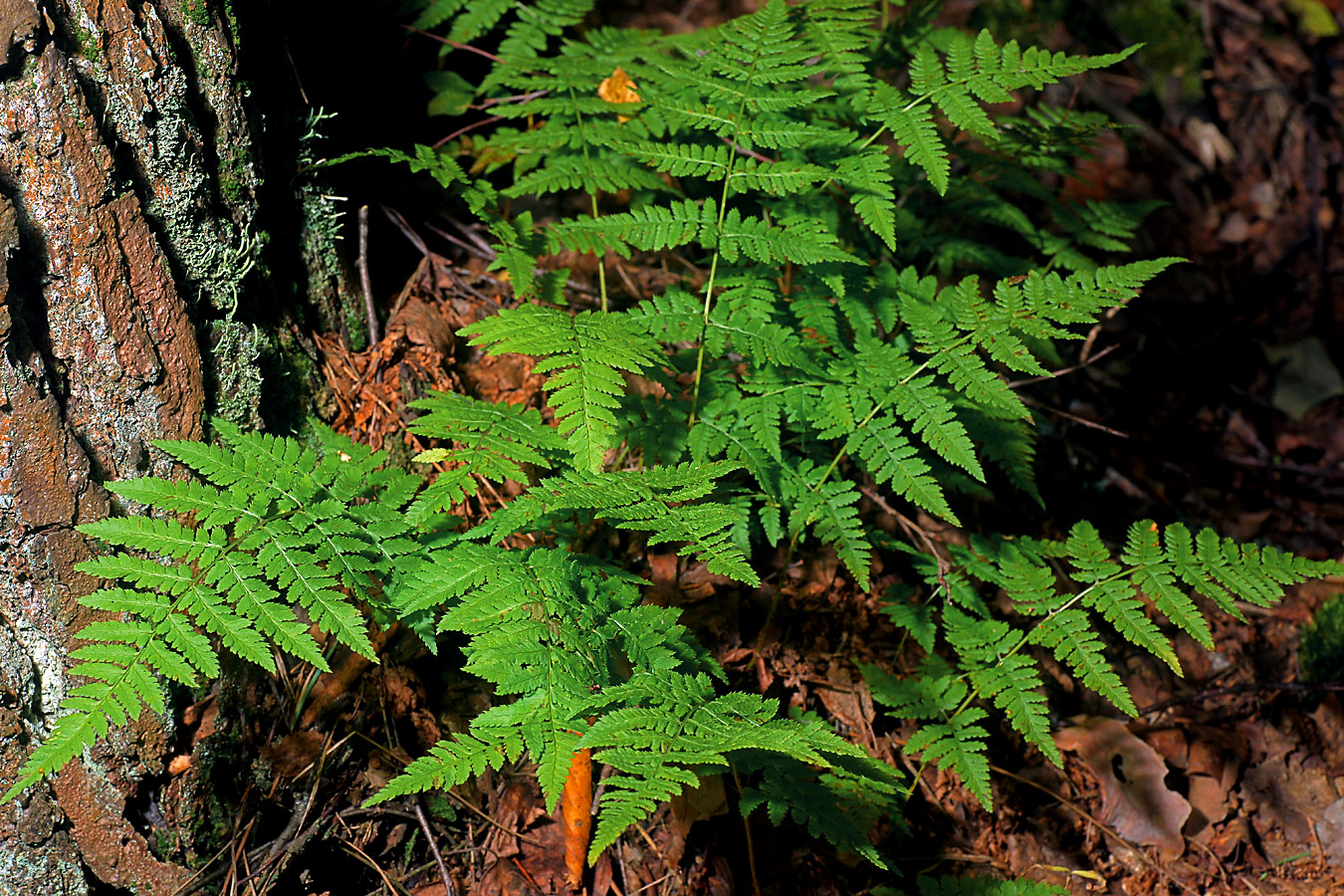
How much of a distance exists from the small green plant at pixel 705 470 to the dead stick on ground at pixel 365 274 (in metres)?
0.43

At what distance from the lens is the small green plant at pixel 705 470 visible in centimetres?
192

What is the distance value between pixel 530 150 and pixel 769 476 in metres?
1.36

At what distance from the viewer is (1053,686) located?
3.25 meters

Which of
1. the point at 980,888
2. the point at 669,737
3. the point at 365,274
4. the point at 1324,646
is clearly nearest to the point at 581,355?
the point at 669,737

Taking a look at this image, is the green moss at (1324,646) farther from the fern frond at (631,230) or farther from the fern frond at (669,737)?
the fern frond at (631,230)

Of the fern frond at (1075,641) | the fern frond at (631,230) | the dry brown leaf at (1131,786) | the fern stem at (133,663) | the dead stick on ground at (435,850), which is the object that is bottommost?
the dry brown leaf at (1131,786)

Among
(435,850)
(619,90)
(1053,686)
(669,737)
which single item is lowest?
(1053,686)

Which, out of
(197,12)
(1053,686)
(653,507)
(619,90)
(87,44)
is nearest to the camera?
(87,44)

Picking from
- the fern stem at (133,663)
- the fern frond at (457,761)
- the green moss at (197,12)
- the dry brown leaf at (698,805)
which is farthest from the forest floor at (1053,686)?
the green moss at (197,12)

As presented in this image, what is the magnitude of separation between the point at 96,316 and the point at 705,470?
60.1 inches

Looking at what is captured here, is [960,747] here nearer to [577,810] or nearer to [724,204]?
[577,810]

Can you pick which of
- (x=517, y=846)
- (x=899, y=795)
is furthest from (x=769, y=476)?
(x=517, y=846)

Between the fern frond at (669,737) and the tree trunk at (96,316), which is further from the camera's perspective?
the tree trunk at (96,316)

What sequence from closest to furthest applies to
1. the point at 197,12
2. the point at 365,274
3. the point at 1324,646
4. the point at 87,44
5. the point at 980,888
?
the point at 87,44
the point at 197,12
the point at 980,888
the point at 365,274
the point at 1324,646
